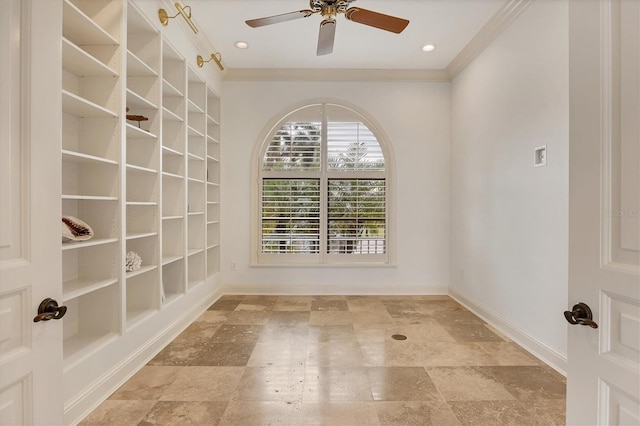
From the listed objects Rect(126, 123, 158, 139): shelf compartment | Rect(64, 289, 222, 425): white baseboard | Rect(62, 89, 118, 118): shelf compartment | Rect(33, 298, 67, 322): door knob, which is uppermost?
Rect(62, 89, 118, 118): shelf compartment

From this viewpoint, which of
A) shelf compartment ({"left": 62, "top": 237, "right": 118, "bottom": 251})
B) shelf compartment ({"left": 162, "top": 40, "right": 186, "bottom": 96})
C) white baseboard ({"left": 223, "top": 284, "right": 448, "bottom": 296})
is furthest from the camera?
white baseboard ({"left": 223, "top": 284, "right": 448, "bottom": 296})

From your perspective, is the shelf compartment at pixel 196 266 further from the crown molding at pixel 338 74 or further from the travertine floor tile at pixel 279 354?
the crown molding at pixel 338 74

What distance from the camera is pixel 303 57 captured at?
407 cm

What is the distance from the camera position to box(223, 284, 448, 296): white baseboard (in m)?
4.52

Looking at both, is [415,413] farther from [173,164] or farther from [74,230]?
[173,164]

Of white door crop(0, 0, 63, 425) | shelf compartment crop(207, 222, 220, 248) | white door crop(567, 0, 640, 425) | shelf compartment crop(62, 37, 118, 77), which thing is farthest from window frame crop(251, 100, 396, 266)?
white door crop(567, 0, 640, 425)

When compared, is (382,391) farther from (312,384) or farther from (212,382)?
(212,382)

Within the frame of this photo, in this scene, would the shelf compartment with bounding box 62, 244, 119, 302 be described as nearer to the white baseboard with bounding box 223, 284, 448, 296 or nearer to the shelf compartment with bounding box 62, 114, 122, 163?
the shelf compartment with bounding box 62, 114, 122, 163

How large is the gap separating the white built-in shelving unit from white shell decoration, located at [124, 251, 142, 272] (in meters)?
0.06

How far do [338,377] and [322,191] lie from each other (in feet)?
8.90

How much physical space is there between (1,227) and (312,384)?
197 centimetres

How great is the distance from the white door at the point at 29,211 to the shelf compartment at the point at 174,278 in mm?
2236

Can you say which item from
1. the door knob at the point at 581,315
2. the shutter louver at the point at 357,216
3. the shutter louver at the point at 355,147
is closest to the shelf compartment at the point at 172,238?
the shutter louver at the point at 357,216

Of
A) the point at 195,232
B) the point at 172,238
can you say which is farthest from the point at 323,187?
the point at 172,238
